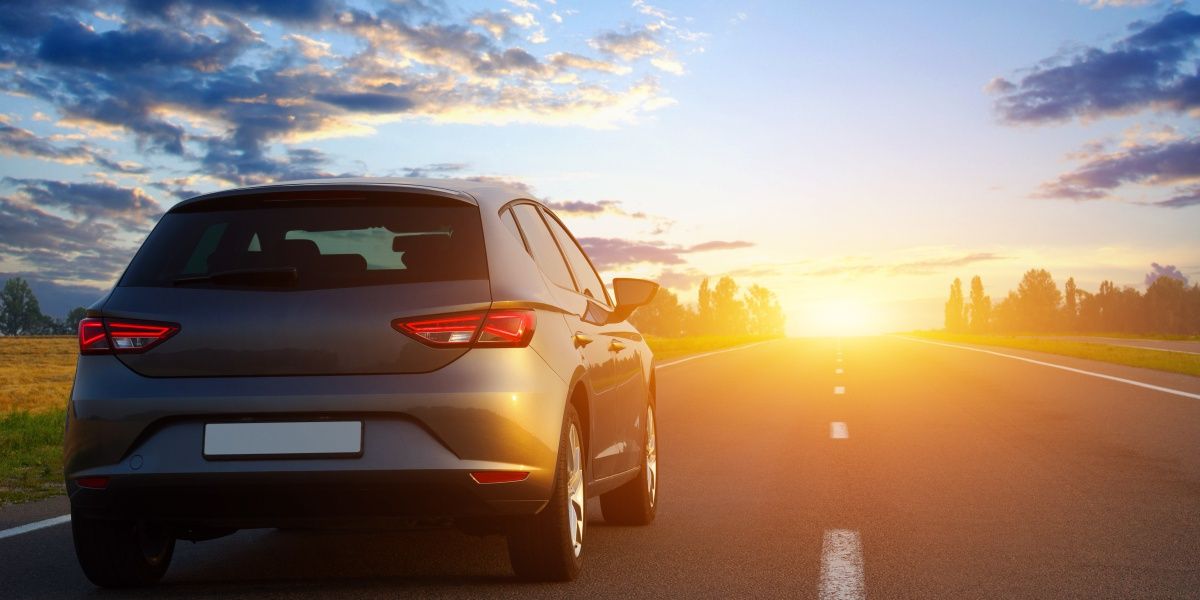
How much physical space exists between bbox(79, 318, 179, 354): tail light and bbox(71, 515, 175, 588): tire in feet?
2.54

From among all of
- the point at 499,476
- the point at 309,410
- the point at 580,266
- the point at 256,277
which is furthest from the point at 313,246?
the point at 580,266

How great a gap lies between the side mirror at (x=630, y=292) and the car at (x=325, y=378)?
172 centimetres

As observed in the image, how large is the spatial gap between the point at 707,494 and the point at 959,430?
5.63m

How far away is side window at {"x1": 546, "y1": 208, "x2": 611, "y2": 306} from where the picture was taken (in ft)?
21.6

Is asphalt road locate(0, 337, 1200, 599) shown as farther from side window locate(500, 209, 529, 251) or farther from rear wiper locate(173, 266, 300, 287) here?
side window locate(500, 209, 529, 251)

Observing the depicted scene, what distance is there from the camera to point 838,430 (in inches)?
527

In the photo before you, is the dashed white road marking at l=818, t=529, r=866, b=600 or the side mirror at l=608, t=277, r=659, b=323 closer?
the dashed white road marking at l=818, t=529, r=866, b=600

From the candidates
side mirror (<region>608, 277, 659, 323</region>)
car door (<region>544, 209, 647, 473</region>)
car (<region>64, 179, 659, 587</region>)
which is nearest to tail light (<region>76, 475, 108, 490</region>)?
car (<region>64, 179, 659, 587</region>)

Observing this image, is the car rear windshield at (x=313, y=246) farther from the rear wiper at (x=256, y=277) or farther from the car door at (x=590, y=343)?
the car door at (x=590, y=343)

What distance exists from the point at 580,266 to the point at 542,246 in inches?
36.0

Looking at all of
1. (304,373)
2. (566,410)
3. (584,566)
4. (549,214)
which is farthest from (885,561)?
(304,373)

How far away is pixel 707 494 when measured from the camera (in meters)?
8.70

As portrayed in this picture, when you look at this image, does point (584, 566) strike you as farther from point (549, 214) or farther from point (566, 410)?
point (549, 214)

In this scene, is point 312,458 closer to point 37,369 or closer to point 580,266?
point 580,266
